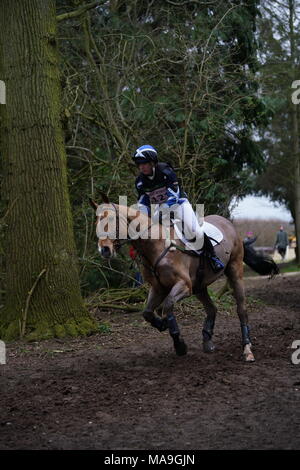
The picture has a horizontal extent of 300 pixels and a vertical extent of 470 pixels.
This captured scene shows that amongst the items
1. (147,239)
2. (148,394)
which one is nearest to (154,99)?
(147,239)

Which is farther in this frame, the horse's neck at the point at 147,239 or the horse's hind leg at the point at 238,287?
the horse's hind leg at the point at 238,287

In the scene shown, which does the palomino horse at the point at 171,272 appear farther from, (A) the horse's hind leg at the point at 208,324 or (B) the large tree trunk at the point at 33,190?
(B) the large tree trunk at the point at 33,190

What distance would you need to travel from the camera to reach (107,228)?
6809mm

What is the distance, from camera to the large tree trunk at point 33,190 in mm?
9367

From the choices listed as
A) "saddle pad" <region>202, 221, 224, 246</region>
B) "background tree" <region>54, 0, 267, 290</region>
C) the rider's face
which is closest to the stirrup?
"saddle pad" <region>202, 221, 224, 246</region>

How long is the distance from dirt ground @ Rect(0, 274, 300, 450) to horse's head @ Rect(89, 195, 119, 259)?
1.41 metres

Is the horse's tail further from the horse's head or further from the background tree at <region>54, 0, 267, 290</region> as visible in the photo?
the horse's head

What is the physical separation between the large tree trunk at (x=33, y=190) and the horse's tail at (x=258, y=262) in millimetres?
2679

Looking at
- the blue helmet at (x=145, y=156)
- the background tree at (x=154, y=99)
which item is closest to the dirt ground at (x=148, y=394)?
the blue helmet at (x=145, y=156)

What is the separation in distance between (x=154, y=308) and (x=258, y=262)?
2.53 metres

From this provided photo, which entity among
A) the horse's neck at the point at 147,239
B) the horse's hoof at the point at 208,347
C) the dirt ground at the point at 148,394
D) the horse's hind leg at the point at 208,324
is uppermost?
the horse's neck at the point at 147,239

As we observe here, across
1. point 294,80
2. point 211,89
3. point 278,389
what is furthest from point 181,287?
point 294,80

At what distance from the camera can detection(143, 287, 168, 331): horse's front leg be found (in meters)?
7.48

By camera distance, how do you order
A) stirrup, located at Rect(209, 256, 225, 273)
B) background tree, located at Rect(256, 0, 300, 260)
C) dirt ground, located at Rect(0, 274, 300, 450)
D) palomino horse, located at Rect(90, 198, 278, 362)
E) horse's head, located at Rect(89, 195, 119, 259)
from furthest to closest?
background tree, located at Rect(256, 0, 300, 260) → stirrup, located at Rect(209, 256, 225, 273) → palomino horse, located at Rect(90, 198, 278, 362) → horse's head, located at Rect(89, 195, 119, 259) → dirt ground, located at Rect(0, 274, 300, 450)
